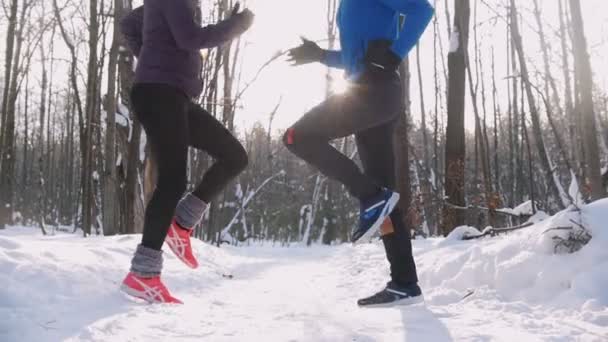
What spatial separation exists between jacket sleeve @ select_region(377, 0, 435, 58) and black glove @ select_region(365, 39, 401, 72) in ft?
0.18

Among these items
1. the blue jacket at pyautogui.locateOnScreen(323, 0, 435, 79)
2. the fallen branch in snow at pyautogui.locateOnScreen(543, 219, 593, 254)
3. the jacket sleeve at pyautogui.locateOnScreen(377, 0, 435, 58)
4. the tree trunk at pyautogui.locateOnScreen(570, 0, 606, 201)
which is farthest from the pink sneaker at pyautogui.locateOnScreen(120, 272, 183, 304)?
the tree trunk at pyautogui.locateOnScreen(570, 0, 606, 201)

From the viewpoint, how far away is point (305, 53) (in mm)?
2594


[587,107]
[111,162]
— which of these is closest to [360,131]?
[587,107]

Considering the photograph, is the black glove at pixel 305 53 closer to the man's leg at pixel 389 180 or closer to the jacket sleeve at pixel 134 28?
the man's leg at pixel 389 180

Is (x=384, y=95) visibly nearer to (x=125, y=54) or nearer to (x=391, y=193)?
(x=391, y=193)

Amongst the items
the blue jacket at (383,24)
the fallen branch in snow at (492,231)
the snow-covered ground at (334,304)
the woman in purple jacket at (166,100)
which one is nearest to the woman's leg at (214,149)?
the woman in purple jacket at (166,100)

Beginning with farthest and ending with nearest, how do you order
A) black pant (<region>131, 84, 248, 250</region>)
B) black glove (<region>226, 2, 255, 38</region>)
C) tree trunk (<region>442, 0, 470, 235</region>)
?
1. tree trunk (<region>442, 0, 470, 235</region>)
2. black glove (<region>226, 2, 255, 38</region>)
3. black pant (<region>131, 84, 248, 250</region>)

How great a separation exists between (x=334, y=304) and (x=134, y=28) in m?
1.90

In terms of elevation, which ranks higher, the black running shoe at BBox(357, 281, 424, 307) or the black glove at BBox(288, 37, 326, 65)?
the black glove at BBox(288, 37, 326, 65)

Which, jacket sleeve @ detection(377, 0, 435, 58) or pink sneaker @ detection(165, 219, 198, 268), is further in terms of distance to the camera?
pink sneaker @ detection(165, 219, 198, 268)

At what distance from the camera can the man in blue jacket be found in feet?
7.51

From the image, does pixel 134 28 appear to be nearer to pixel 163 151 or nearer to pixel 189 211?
pixel 163 151

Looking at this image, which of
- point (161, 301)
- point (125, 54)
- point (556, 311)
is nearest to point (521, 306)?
point (556, 311)

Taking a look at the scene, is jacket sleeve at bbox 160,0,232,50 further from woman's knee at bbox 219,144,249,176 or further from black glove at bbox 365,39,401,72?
black glove at bbox 365,39,401,72
